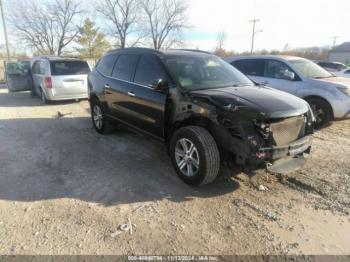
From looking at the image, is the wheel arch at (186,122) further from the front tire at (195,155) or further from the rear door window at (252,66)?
the rear door window at (252,66)

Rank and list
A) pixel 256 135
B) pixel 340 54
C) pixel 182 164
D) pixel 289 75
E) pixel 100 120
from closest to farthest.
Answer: pixel 256 135, pixel 182 164, pixel 100 120, pixel 289 75, pixel 340 54

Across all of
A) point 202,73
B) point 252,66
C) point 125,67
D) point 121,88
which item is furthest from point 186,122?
point 252,66

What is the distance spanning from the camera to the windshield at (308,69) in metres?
7.16

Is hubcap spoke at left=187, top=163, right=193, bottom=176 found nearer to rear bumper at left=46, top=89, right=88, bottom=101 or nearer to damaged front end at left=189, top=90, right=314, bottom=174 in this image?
damaged front end at left=189, top=90, right=314, bottom=174

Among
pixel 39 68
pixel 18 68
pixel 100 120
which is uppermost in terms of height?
pixel 39 68

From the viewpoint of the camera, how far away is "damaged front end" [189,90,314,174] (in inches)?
125

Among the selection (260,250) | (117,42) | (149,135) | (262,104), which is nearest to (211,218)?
(260,250)

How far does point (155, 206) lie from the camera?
3.38 metres

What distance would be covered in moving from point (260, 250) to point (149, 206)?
1358mm

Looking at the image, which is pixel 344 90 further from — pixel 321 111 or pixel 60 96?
pixel 60 96

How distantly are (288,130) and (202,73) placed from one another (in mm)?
1620

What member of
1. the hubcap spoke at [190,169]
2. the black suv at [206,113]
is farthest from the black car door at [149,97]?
the hubcap spoke at [190,169]

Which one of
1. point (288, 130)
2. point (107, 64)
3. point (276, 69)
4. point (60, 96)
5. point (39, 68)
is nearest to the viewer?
point (288, 130)

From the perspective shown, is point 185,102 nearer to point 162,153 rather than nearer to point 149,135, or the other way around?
point 149,135
